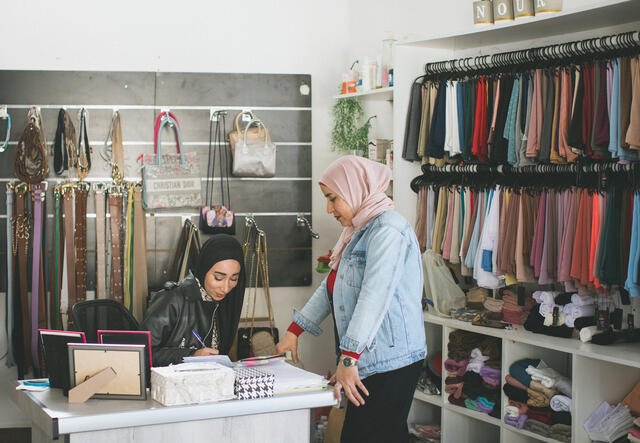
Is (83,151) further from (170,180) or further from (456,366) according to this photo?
(456,366)

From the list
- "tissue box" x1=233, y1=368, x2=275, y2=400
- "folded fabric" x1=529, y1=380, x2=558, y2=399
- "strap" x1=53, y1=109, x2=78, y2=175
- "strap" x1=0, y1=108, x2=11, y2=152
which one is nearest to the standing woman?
"tissue box" x1=233, y1=368, x2=275, y2=400

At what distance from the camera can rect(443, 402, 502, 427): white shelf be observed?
12.6 ft

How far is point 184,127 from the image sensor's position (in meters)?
5.07

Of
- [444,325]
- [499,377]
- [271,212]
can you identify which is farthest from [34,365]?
[499,377]

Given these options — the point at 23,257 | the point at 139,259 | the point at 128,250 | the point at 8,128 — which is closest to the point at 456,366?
the point at 139,259

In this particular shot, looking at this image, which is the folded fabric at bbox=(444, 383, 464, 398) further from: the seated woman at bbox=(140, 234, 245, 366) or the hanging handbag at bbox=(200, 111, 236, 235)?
the hanging handbag at bbox=(200, 111, 236, 235)

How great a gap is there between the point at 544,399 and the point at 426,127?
171 centimetres

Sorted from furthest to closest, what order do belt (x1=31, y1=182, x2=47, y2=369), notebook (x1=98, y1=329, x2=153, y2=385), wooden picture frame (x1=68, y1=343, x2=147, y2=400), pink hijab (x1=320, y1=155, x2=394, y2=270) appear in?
belt (x1=31, y1=182, x2=47, y2=369), pink hijab (x1=320, y1=155, x2=394, y2=270), notebook (x1=98, y1=329, x2=153, y2=385), wooden picture frame (x1=68, y1=343, x2=147, y2=400)

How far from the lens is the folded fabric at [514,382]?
3.64 metres

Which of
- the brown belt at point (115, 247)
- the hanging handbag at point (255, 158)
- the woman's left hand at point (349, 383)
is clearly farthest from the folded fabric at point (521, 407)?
the brown belt at point (115, 247)

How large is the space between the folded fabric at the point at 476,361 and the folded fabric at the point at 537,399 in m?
0.37

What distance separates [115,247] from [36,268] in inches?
20.8

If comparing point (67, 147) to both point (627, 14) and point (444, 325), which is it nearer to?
point (444, 325)

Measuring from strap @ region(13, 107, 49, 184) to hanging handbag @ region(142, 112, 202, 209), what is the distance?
0.67 metres
